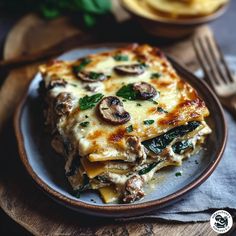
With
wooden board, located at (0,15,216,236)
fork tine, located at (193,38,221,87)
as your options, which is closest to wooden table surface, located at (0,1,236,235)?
fork tine, located at (193,38,221,87)

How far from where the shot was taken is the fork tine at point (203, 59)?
4656mm

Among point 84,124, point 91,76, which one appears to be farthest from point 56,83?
point 84,124

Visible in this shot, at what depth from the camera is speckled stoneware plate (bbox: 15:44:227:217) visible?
10.6 ft

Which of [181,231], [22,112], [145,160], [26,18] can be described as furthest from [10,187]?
[26,18]

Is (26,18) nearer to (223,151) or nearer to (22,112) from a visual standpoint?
(22,112)

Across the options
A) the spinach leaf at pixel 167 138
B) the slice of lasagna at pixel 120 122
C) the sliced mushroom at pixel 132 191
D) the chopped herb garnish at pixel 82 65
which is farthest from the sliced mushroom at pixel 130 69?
the sliced mushroom at pixel 132 191

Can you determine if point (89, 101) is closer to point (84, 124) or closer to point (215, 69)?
point (84, 124)

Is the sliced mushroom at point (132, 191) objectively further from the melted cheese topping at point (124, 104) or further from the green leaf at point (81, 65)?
the green leaf at point (81, 65)

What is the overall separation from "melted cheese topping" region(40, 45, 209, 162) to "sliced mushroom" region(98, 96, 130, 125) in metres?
0.04

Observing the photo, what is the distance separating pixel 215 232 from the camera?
3.27 metres

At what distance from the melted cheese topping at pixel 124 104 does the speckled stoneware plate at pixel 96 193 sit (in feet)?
1.06

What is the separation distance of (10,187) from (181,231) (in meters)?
1.40

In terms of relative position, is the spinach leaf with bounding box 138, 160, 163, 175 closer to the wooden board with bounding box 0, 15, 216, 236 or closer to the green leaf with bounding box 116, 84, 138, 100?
the wooden board with bounding box 0, 15, 216, 236

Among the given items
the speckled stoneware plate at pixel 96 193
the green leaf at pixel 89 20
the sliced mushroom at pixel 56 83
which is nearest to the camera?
the speckled stoneware plate at pixel 96 193
